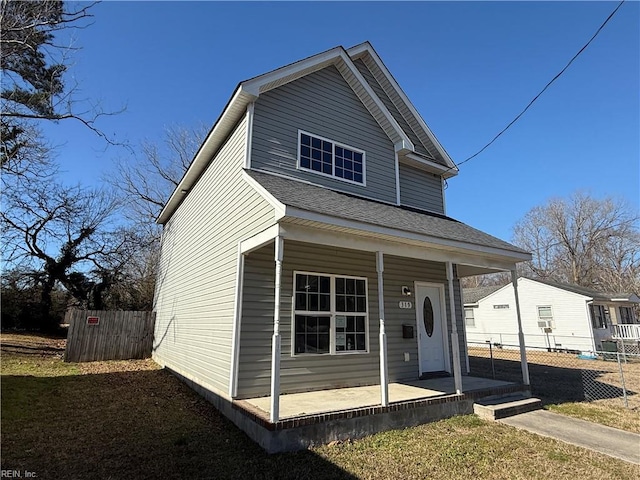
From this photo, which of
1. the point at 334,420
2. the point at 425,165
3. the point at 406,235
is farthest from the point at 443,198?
the point at 334,420

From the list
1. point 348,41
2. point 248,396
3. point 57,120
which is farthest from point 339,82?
point 57,120

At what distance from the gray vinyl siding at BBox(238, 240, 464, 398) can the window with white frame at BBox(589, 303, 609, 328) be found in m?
17.9

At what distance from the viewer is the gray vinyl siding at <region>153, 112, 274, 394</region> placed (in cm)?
659

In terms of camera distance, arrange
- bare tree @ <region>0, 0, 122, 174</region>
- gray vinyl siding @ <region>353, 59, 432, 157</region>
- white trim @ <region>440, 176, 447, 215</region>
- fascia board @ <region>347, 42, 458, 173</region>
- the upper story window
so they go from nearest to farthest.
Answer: the upper story window → fascia board @ <region>347, 42, 458, 173</region> → gray vinyl siding @ <region>353, 59, 432, 157</region> → bare tree @ <region>0, 0, 122, 174</region> → white trim @ <region>440, 176, 447, 215</region>

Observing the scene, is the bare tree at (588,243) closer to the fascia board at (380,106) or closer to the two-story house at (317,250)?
the two-story house at (317,250)

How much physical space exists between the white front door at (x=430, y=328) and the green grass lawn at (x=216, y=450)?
239cm

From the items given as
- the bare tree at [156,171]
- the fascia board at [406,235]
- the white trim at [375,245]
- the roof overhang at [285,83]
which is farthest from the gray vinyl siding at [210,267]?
the bare tree at [156,171]

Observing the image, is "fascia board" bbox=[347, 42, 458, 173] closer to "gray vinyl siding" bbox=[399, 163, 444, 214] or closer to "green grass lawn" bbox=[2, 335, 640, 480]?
"gray vinyl siding" bbox=[399, 163, 444, 214]

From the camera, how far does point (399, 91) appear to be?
10250mm

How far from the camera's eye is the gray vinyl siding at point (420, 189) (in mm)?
9758

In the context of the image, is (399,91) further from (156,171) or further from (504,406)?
(156,171)

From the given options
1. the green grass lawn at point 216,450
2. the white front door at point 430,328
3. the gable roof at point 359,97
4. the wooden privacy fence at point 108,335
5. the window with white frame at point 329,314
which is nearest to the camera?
the green grass lawn at point 216,450

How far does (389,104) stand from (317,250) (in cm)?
589

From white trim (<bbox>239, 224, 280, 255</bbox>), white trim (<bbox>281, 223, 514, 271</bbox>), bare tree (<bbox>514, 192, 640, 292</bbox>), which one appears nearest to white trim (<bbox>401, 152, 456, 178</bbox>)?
white trim (<bbox>281, 223, 514, 271</bbox>)
